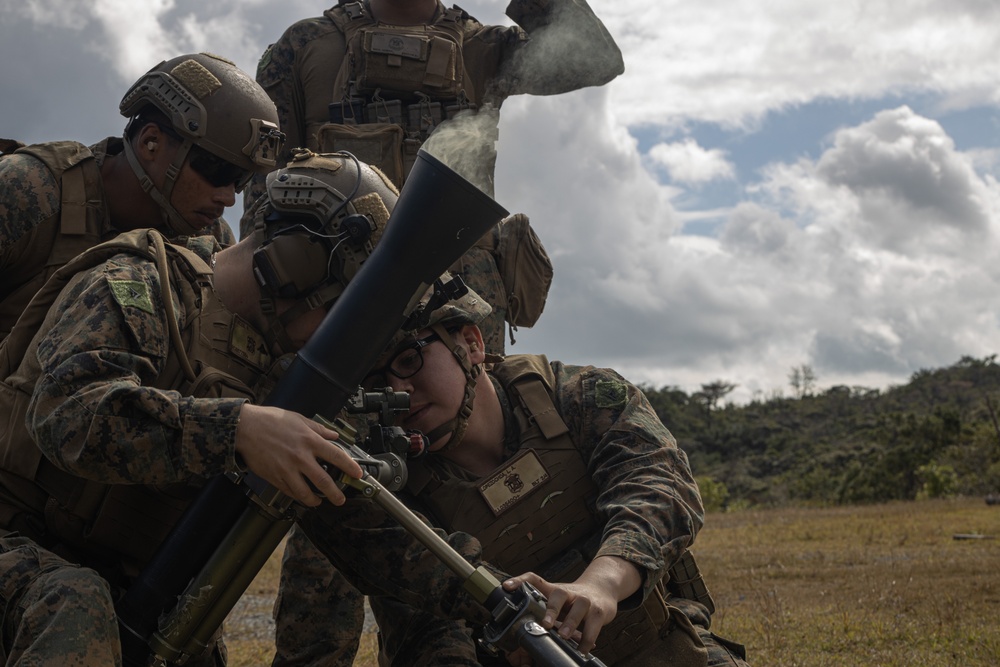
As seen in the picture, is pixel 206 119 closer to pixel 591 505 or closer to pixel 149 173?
pixel 149 173

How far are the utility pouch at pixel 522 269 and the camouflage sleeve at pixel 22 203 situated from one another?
1924mm

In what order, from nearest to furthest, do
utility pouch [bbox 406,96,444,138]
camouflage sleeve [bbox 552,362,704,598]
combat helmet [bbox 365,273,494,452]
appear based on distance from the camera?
camouflage sleeve [bbox 552,362,704,598], combat helmet [bbox 365,273,494,452], utility pouch [bbox 406,96,444,138]

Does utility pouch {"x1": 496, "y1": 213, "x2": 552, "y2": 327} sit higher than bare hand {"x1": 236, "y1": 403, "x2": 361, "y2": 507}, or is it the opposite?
utility pouch {"x1": 496, "y1": 213, "x2": 552, "y2": 327}

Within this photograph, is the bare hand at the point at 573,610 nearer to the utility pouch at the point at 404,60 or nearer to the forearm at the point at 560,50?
the utility pouch at the point at 404,60

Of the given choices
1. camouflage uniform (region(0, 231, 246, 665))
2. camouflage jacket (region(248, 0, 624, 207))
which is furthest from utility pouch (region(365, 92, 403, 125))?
camouflage uniform (region(0, 231, 246, 665))

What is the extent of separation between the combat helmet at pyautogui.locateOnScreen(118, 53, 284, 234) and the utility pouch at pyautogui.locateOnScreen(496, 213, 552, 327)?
1315mm

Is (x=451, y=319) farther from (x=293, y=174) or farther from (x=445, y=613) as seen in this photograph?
(x=445, y=613)

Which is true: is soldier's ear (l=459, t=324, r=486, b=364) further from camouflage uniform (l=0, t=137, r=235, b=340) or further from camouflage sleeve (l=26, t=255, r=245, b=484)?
camouflage uniform (l=0, t=137, r=235, b=340)

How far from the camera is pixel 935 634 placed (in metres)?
6.59

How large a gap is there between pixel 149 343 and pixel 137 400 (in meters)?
0.29

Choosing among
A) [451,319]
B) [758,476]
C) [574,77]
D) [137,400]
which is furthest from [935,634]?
[758,476]

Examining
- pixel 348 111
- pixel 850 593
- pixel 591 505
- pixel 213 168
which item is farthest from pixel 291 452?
pixel 850 593

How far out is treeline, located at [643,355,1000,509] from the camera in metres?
21.7

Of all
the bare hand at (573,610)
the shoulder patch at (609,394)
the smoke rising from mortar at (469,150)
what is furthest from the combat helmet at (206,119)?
the bare hand at (573,610)
